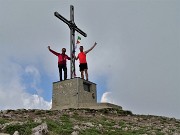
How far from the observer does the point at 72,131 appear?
12141 mm

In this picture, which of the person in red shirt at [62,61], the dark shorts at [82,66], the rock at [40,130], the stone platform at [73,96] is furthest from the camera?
the dark shorts at [82,66]

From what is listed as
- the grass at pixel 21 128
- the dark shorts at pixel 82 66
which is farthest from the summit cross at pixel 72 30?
the grass at pixel 21 128

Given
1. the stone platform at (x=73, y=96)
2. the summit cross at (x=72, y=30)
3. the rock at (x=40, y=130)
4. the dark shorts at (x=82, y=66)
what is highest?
the summit cross at (x=72, y=30)

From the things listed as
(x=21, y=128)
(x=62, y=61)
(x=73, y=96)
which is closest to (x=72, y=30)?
(x=62, y=61)

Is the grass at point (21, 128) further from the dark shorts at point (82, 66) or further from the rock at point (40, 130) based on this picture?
the dark shorts at point (82, 66)

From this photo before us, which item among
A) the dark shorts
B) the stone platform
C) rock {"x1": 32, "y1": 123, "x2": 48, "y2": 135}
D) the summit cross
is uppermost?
the summit cross

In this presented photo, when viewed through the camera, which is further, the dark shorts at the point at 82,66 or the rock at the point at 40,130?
the dark shorts at the point at 82,66

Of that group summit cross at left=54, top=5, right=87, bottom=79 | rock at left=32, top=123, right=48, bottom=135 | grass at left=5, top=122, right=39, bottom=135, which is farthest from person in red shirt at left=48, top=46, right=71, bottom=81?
rock at left=32, top=123, right=48, bottom=135

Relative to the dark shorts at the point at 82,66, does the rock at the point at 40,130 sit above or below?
below

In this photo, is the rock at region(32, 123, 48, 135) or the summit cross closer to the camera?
the rock at region(32, 123, 48, 135)

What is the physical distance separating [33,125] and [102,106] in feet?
37.4

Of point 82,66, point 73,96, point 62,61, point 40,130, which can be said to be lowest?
point 40,130

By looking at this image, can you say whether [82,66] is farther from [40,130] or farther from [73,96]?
[40,130]

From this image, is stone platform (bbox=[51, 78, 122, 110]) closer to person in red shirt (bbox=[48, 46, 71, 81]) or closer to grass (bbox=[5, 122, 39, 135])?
person in red shirt (bbox=[48, 46, 71, 81])
